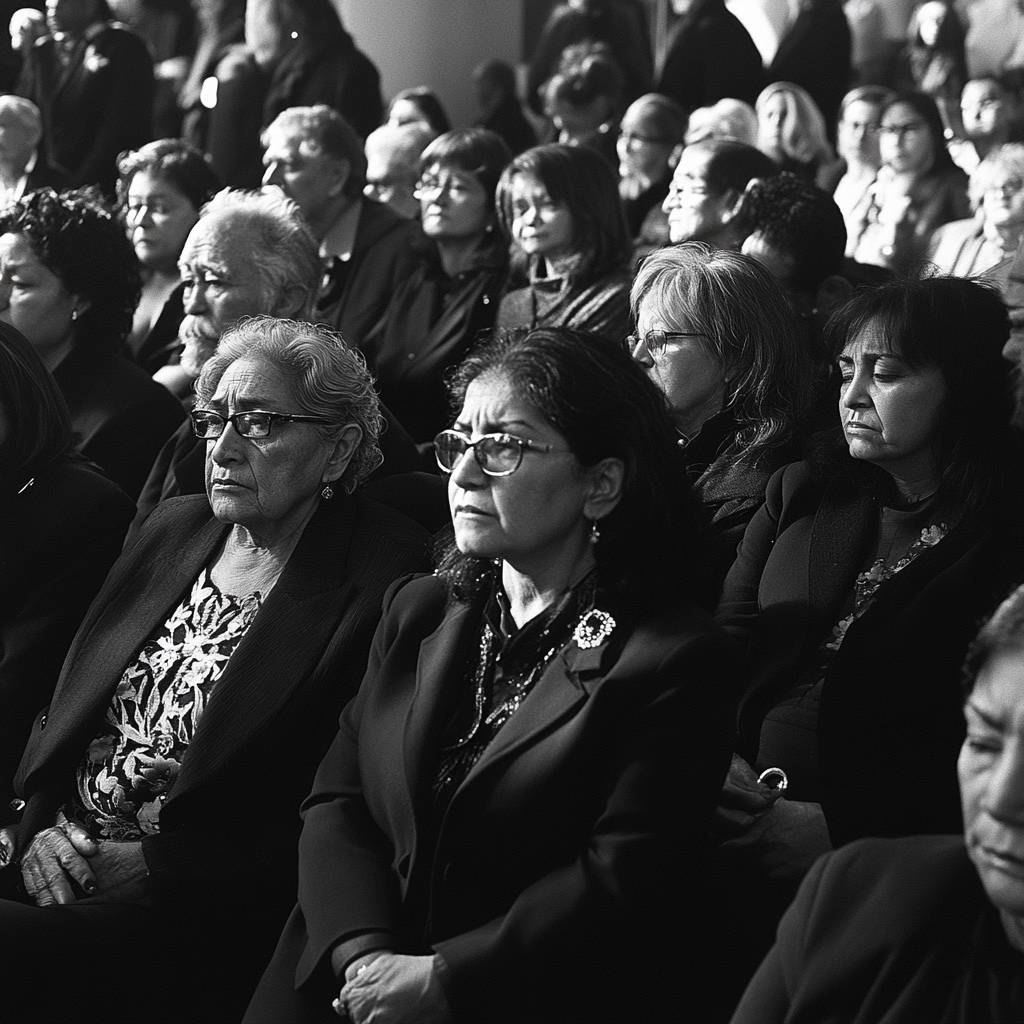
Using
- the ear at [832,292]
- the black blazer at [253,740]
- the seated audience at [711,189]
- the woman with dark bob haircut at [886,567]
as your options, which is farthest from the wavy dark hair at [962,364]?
the seated audience at [711,189]

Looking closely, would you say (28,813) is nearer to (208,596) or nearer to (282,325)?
(208,596)

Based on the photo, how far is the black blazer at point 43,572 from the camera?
3195 millimetres

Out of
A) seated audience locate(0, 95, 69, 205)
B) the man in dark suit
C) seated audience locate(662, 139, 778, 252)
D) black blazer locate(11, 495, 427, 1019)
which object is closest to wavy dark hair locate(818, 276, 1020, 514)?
black blazer locate(11, 495, 427, 1019)

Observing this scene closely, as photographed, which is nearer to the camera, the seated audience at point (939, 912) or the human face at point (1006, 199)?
the seated audience at point (939, 912)

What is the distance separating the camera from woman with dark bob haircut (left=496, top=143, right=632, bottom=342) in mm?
4883

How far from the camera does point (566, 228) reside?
4.89 meters

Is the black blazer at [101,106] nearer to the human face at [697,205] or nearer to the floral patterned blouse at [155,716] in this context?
the human face at [697,205]

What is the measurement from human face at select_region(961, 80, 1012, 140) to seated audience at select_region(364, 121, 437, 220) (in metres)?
2.34

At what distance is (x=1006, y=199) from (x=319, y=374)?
3.17 meters

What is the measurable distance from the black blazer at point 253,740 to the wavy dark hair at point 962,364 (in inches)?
37.8

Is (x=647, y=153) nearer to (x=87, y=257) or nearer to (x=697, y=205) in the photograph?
(x=697, y=205)

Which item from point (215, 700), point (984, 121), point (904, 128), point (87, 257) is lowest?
point (984, 121)

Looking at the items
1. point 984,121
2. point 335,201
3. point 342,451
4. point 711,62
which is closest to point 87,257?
point 335,201

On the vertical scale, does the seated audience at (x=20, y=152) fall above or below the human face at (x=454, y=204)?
above
